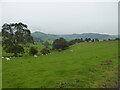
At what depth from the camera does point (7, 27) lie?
47312 mm

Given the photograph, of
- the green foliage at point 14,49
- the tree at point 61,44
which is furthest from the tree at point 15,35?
the tree at point 61,44

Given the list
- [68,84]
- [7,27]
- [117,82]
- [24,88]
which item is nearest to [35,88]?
[24,88]

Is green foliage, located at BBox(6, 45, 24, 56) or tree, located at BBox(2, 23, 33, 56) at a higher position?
tree, located at BBox(2, 23, 33, 56)

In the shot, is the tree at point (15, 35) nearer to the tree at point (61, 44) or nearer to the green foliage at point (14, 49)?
the green foliage at point (14, 49)

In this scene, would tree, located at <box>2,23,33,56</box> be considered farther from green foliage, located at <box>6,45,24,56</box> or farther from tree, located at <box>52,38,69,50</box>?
tree, located at <box>52,38,69,50</box>

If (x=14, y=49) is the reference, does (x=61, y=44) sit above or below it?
above

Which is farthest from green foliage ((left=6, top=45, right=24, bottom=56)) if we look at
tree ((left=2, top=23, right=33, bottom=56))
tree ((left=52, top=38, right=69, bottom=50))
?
tree ((left=52, top=38, right=69, bottom=50))

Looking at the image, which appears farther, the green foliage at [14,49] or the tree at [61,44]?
the tree at [61,44]

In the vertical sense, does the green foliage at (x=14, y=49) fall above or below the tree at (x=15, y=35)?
below

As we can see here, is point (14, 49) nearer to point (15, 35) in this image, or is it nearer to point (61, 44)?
point (15, 35)

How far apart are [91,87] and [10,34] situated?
1712 inches

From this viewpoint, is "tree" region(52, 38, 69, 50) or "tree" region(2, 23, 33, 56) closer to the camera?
"tree" region(2, 23, 33, 56)

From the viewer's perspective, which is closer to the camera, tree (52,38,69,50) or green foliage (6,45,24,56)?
green foliage (6,45,24,56)

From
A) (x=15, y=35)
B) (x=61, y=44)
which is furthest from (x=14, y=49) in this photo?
(x=61, y=44)
